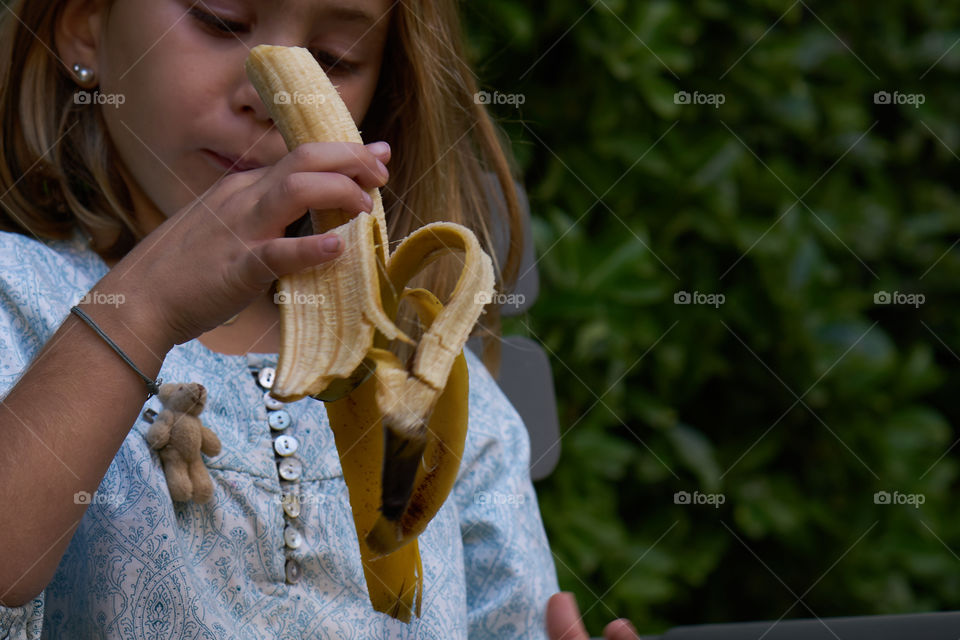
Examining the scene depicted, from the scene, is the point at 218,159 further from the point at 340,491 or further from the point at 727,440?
the point at 727,440

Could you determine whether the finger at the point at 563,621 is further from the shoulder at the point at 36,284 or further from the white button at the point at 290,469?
the shoulder at the point at 36,284

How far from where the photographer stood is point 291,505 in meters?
0.87

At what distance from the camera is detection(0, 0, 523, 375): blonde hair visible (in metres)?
0.94

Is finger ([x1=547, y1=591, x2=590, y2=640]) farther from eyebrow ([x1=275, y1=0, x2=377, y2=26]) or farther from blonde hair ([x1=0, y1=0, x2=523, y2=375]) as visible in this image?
eyebrow ([x1=275, y1=0, x2=377, y2=26])

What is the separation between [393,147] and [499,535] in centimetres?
43

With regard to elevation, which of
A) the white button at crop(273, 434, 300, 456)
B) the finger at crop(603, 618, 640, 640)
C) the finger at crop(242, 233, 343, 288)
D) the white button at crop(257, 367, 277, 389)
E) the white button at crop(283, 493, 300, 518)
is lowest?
the finger at crop(603, 618, 640, 640)

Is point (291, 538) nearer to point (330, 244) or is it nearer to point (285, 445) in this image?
point (285, 445)

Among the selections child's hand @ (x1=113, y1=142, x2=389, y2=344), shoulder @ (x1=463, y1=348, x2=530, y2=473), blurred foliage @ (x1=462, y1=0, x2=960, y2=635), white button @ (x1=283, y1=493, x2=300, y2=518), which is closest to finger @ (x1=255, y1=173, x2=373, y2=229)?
child's hand @ (x1=113, y1=142, x2=389, y2=344)

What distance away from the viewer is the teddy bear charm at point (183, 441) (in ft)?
2.60

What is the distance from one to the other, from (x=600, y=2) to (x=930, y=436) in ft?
3.12

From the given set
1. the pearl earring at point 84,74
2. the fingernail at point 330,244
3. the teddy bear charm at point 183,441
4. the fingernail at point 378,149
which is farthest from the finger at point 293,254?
the pearl earring at point 84,74

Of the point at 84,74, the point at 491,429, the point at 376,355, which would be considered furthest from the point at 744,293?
the point at 376,355

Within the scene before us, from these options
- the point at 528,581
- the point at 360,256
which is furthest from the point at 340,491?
the point at 360,256

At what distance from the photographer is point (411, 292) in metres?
0.64
